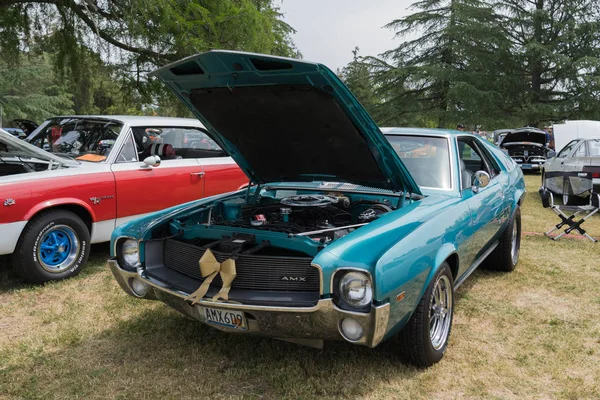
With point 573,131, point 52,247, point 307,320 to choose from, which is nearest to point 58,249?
point 52,247

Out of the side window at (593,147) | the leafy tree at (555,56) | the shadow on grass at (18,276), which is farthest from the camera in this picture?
the leafy tree at (555,56)

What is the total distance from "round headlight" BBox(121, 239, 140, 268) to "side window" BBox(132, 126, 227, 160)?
244 centimetres

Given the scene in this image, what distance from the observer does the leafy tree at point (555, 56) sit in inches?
945

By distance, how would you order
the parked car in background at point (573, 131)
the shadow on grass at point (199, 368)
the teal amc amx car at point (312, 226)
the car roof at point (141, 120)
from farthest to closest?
the parked car in background at point (573, 131), the car roof at point (141, 120), the shadow on grass at point (199, 368), the teal amc amx car at point (312, 226)

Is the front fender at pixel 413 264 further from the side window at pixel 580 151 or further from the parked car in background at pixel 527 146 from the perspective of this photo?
the parked car in background at pixel 527 146

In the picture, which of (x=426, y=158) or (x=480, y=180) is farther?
(x=426, y=158)

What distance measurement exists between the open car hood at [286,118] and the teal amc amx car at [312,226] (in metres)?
0.01

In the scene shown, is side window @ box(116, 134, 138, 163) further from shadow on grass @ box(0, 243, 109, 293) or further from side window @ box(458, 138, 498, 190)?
side window @ box(458, 138, 498, 190)

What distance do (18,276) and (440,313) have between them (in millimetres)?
4127

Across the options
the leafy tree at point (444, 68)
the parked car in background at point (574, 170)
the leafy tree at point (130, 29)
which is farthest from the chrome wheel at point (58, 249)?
the leafy tree at point (444, 68)

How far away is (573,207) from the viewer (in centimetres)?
690

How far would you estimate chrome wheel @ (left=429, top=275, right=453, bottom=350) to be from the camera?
3.14m

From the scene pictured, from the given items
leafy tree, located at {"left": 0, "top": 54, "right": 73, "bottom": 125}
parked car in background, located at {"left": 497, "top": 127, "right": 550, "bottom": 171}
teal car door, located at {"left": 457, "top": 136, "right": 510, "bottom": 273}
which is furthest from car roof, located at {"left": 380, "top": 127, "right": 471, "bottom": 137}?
leafy tree, located at {"left": 0, "top": 54, "right": 73, "bottom": 125}

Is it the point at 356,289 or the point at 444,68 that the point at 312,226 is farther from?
the point at 444,68
